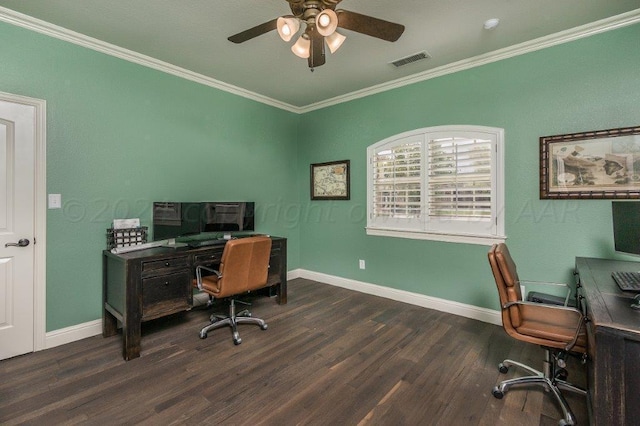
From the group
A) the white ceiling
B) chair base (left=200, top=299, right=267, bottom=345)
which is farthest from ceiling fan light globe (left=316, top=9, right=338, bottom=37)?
chair base (left=200, top=299, right=267, bottom=345)

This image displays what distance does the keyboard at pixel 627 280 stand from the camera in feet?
5.55

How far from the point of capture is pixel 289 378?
221cm

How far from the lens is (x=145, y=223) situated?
3236 mm

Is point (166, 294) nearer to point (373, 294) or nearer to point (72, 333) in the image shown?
point (72, 333)

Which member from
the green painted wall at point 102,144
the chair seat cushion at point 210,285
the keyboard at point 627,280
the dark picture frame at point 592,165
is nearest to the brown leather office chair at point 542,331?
the keyboard at point 627,280

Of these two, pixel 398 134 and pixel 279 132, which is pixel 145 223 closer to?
pixel 279 132

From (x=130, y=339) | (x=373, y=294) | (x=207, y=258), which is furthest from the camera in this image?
(x=373, y=294)

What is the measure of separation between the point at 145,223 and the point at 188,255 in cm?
76

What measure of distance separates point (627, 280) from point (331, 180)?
10.9 feet

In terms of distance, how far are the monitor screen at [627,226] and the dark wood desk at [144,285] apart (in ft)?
11.3

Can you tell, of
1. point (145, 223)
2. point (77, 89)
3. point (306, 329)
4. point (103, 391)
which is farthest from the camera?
point (145, 223)

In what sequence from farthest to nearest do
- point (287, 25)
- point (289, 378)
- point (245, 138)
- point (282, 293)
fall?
point (245, 138) < point (282, 293) < point (289, 378) < point (287, 25)

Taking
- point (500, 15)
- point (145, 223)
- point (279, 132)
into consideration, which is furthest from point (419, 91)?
point (145, 223)

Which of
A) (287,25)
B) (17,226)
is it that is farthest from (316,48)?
(17,226)
